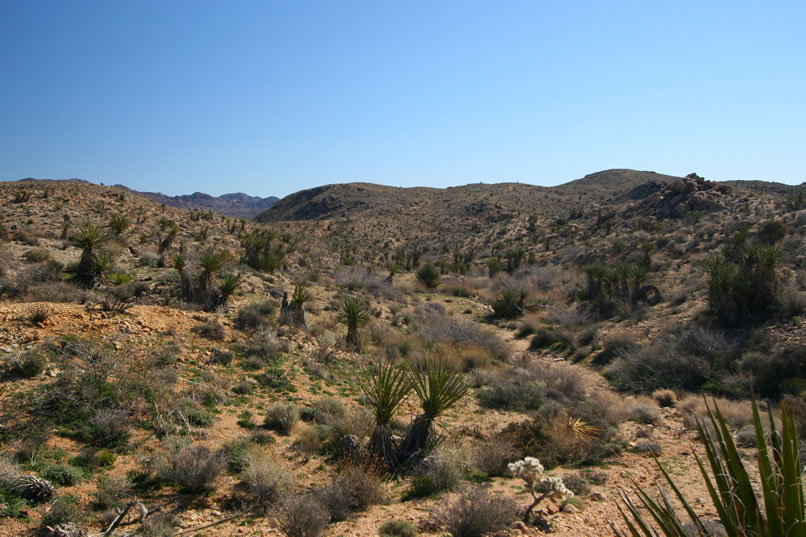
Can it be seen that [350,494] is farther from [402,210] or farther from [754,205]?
[402,210]

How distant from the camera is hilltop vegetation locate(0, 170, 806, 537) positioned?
18.1 feet

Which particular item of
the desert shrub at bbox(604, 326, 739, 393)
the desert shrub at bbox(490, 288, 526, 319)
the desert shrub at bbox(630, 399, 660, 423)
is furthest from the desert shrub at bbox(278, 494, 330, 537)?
the desert shrub at bbox(490, 288, 526, 319)

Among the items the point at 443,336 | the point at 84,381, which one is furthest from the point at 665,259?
the point at 84,381

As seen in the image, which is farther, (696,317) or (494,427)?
(696,317)

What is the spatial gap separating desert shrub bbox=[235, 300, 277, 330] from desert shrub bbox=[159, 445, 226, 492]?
22.1ft

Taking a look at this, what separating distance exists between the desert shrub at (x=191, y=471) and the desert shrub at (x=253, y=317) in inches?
265

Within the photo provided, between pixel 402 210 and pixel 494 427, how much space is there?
6092 centimetres

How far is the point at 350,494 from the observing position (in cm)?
564

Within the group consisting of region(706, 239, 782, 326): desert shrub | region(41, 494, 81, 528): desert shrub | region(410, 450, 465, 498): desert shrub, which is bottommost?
region(410, 450, 465, 498): desert shrub

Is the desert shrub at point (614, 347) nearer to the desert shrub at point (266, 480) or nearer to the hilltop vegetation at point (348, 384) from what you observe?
the hilltop vegetation at point (348, 384)

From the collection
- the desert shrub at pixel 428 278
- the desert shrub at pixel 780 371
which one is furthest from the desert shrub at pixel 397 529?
the desert shrub at pixel 428 278

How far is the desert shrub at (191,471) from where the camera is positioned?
18.6ft

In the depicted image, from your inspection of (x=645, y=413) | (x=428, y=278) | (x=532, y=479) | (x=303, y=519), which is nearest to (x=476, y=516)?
(x=532, y=479)

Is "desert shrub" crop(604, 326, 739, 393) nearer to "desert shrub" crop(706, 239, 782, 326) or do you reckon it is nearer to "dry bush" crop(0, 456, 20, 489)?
"desert shrub" crop(706, 239, 782, 326)
